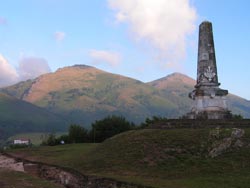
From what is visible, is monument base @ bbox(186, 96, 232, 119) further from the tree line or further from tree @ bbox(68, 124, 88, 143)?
tree @ bbox(68, 124, 88, 143)

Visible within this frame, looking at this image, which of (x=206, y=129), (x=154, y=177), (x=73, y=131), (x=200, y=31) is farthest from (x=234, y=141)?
(x=73, y=131)

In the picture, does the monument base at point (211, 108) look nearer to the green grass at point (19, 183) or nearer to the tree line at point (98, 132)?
the green grass at point (19, 183)

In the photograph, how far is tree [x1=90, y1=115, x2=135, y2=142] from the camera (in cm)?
5856

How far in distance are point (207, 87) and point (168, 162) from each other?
1330 cm

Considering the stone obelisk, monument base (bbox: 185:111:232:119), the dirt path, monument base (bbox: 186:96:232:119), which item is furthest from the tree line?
monument base (bbox: 185:111:232:119)

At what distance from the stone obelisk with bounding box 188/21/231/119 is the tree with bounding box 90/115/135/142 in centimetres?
2380

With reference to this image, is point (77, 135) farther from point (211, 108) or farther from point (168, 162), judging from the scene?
point (168, 162)

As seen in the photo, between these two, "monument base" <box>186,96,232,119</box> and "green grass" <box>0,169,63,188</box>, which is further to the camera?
"monument base" <box>186,96,232,119</box>

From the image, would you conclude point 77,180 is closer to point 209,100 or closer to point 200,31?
point 209,100

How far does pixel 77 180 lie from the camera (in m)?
24.1

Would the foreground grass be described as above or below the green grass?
above

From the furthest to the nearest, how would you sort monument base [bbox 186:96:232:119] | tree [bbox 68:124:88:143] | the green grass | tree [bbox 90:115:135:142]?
tree [bbox 68:124:88:143], tree [bbox 90:115:135:142], monument base [bbox 186:96:232:119], the green grass

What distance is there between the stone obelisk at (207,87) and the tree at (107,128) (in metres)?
23.8

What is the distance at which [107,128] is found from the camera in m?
59.6
